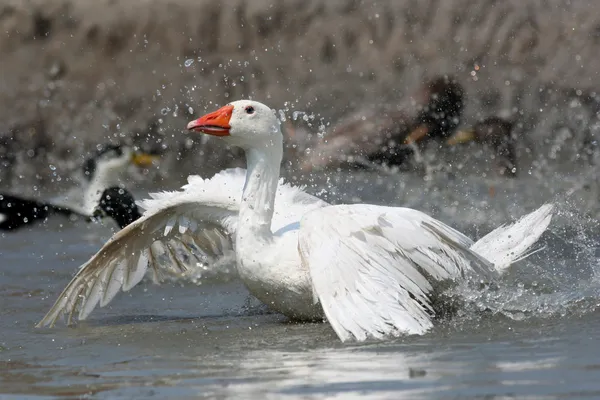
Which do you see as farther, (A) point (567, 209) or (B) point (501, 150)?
(B) point (501, 150)

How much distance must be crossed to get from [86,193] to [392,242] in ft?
19.8

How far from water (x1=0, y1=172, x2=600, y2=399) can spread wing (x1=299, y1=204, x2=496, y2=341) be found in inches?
5.4

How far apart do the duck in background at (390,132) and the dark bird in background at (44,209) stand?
280cm

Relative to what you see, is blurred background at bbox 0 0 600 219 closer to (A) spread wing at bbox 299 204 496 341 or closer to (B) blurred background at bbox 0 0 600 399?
(B) blurred background at bbox 0 0 600 399

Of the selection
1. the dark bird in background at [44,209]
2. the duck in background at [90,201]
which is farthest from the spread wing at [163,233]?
the dark bird in background at [44,209]

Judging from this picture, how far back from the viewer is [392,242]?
6332 millimetres

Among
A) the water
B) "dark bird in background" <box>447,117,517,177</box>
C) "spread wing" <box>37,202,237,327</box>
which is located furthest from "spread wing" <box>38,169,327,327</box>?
"dark bird in background" <box>447,117,517,177</box>

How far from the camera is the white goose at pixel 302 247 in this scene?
607 centimetres

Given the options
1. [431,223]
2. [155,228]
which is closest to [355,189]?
[155,228]

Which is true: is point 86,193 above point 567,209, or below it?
above

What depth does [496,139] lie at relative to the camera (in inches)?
524

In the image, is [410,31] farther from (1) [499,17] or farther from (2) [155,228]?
(2) [155,228]

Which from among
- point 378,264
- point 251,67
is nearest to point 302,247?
point 378,264

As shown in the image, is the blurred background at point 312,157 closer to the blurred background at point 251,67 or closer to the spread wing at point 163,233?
the blurred background at point 251,67
